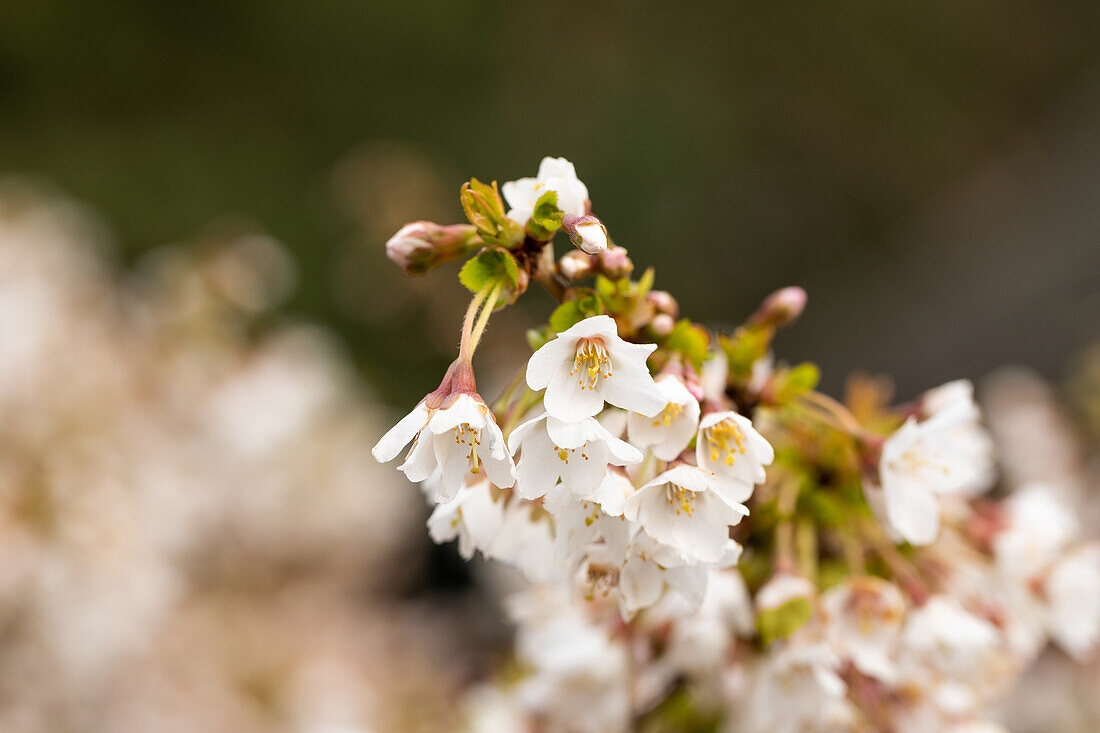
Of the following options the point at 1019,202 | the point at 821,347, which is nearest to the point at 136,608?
the point at 821,347

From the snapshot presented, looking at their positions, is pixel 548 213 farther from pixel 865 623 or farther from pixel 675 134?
pixel 675 134

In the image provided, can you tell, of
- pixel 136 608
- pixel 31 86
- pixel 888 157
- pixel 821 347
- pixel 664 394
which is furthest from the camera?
pixel 888 157

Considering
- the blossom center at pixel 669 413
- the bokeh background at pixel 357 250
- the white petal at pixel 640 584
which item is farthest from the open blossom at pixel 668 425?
the bokeh background at pixel 357 250

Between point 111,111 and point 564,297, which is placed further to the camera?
point 111,111

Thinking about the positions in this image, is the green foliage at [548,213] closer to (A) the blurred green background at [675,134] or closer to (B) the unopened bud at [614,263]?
(B) the unopened bud at [614,263]

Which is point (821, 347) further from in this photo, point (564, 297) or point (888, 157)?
point (564, 297)

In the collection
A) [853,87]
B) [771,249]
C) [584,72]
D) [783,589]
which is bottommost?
[783,589]
